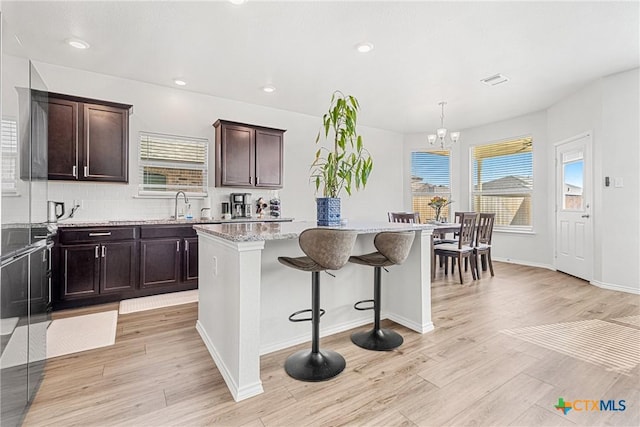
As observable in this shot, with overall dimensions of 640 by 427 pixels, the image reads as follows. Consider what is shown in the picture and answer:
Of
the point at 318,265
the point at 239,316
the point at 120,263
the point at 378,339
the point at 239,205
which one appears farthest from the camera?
the point at 239,205

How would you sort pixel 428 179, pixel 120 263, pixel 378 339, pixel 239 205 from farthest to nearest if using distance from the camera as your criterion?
pixel 428 179 → pixel 239 205 → pixel 120 263 → pixel 378 339

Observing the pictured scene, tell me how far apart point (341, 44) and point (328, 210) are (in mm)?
1909

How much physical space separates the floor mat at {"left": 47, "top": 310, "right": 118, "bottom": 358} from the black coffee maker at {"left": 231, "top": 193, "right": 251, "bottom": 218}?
6.73 ft

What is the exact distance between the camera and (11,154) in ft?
4.78

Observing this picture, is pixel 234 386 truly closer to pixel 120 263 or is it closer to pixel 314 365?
pixel 314 365

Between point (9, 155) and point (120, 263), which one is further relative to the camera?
point (120, 263)

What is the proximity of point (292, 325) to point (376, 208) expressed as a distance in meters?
4.69

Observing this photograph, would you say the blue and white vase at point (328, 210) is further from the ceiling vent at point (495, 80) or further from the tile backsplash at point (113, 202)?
the ceiling vent at point (495, 80)

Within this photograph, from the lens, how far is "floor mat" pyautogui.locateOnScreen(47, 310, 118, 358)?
2.41 meters

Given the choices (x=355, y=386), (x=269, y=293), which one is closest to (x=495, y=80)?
(x=269, y=293)

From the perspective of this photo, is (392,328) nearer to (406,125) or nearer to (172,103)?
(172,103)

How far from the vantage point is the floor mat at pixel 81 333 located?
2410 millimetres

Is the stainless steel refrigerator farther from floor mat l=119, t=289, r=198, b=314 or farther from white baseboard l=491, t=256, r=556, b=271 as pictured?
white baseboard l=491, t=256, r=556, b=271

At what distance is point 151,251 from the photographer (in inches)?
146
